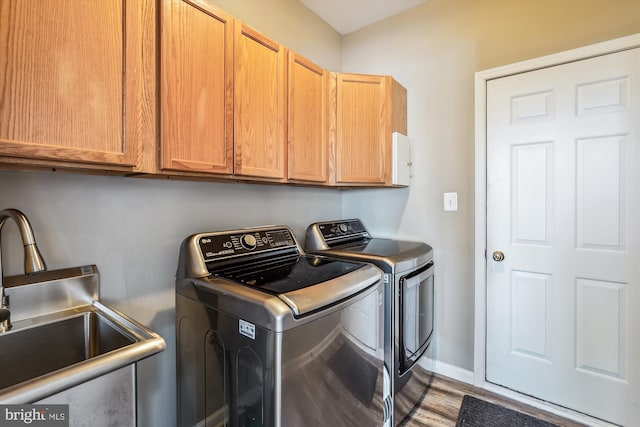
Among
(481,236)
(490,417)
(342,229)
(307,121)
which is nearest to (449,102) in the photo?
(481,236)

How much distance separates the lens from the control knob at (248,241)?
1.56 m

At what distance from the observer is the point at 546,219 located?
1841 millimetres

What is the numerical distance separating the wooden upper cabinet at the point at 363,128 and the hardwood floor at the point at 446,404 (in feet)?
4.61

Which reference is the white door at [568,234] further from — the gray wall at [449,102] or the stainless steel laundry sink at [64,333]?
the stainless steel laundry sink at [64,333]

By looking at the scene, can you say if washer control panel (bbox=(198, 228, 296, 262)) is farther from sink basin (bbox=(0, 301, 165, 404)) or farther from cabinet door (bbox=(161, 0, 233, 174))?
sink basin (bbox=(0, 301, 165, 404))

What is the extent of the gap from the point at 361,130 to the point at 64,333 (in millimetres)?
1897

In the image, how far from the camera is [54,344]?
3.44 feet

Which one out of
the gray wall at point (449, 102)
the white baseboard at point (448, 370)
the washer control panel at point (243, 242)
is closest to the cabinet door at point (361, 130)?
the gray wall at point (449, 102)

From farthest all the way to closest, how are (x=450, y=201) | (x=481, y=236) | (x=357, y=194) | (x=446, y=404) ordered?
1. (x=357, y=194)
2. (x=450, y=201)
3. (x=481, y=236)
4. (x=446, y=404)

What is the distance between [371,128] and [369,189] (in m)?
0.60

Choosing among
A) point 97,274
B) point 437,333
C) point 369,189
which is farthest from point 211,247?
point 437,333

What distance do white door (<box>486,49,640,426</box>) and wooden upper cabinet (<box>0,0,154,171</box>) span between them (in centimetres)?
207

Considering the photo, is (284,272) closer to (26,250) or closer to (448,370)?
(26,250)

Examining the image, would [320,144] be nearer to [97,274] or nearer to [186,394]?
[97,274]
